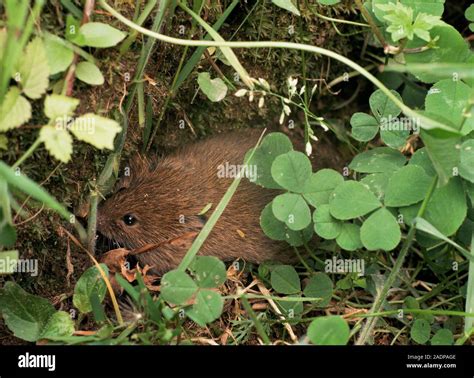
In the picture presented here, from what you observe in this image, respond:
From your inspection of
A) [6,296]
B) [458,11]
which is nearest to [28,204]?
[6,296]

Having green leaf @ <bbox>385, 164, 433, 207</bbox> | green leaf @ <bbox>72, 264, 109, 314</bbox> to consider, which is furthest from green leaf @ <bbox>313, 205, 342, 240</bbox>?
green leaf @ <bbox>72, 264, 109, 314</bbox>

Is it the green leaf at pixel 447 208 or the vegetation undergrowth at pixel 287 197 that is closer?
the vegetation undergrowth at pixel 287 197

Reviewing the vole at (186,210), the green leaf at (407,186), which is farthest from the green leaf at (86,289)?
the green leaf at (407,186)

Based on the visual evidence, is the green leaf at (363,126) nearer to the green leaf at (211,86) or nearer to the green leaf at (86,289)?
the green leaf at (211,86)

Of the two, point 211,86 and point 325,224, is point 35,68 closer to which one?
point 211,86

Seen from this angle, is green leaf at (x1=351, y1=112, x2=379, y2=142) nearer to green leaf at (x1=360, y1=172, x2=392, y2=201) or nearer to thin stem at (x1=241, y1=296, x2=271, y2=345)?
green leaf at (x1=360, y1=172, x2=392, y2=201)

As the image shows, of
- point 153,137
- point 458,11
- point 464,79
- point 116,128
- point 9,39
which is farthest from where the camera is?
point 458,11
